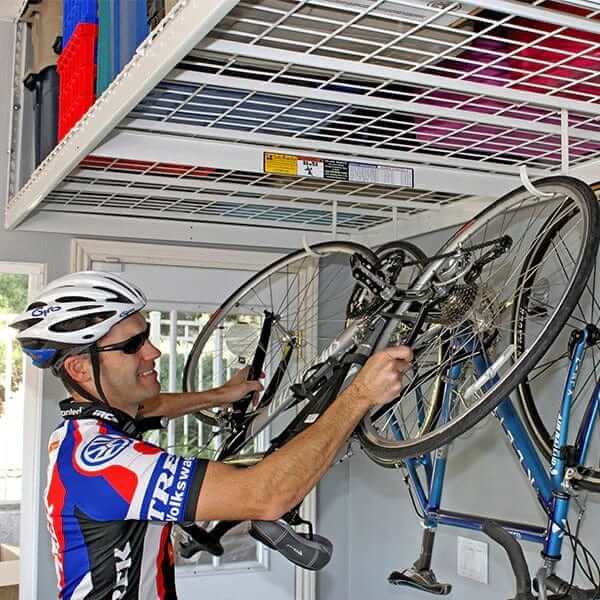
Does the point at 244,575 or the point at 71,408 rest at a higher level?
the point at 71,408

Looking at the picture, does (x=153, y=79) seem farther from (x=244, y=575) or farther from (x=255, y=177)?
(x=244, y=575)

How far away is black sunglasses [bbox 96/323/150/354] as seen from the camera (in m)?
1.85

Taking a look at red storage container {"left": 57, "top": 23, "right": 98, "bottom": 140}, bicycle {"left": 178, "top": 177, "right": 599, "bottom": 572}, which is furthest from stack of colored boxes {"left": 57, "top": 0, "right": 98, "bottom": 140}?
bicycle {"left": 178, "top": 177, "right": 599, "bottom": 572}

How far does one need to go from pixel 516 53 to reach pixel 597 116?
350 mm

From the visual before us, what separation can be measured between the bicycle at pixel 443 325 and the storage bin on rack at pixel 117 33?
2.07ft

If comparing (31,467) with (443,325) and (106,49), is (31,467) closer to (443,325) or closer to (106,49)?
(106,49)

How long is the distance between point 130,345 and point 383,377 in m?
0.55

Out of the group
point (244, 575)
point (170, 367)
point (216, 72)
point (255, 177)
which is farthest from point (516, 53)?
point (244, 575)

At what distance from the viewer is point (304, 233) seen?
307 cm

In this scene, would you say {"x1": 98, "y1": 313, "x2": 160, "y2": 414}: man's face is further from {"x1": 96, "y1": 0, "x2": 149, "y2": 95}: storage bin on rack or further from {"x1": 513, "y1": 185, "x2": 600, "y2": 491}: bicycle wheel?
{"x1": 513, "y1": 185, "x2": 600, "y2": 491}: bicycle wheel

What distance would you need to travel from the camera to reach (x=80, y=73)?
6.73 ft

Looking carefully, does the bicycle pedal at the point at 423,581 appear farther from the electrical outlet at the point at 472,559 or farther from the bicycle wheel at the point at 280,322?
the bicycle wheel at the point at 280,322

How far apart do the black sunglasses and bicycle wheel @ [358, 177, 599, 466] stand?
1.60 feet

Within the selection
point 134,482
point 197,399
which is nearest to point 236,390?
point 197,399
